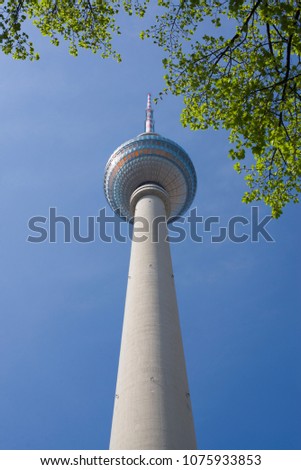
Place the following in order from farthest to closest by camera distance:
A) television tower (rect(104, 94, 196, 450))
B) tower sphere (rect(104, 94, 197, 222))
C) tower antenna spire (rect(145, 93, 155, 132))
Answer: tower antenna spire (rect(145, 93, 155, 132)), tower sphere (rect(104, 94, 197, 222)), television tower (rect(104, 94, 196, 450))

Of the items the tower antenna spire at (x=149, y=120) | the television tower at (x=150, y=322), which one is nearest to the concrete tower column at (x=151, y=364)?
the television tower at (x=150, y=322)

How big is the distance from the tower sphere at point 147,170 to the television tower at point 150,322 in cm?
10

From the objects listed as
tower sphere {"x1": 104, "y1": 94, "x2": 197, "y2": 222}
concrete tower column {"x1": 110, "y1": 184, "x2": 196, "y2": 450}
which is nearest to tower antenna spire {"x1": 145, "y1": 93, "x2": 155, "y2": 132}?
tower sphere {"x1": 104, "y1": 94, "x2": 197, "y2": 222}

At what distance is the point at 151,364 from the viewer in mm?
22797

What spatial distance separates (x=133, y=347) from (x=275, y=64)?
53.1ft

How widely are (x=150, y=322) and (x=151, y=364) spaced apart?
119 inches

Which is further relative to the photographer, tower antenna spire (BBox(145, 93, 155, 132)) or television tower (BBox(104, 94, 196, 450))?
tower antenna spire (BBox(145, 93, 155, 132))

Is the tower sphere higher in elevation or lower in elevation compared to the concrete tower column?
higher

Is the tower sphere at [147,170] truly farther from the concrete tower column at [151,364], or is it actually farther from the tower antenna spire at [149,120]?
the concrete tower column at [151,364]

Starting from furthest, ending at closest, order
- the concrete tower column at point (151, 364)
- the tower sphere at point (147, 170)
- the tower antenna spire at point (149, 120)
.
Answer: the tower antenna spire at point (149, 120) → the tower sphere at point (147, 170) → the concrete tower column at point (151, 364)

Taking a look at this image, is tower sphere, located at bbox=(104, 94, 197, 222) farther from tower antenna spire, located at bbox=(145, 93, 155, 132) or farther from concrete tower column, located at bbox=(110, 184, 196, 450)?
concrete tower column, located at bbox=(110, 184, 196, 450)

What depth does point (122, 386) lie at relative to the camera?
22922mm

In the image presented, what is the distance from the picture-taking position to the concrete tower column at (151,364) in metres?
19.8

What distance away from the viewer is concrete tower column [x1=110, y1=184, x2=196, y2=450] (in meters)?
19.8
